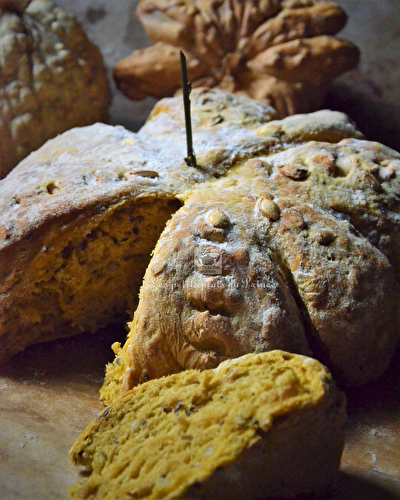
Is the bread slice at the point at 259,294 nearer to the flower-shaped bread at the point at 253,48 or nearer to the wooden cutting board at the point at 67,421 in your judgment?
the wooden cutting board at the point at 67,421

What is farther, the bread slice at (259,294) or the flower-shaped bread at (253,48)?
the flower-shaped bread at (253,48)

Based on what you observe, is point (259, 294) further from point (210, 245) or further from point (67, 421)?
point (67, 421)

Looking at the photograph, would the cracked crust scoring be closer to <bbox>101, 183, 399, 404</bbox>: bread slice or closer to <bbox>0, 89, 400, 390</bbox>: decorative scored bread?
<bbox>0, 89, 400, 390</bbox>: decorative scored bread

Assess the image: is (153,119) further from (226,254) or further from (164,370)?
(164,370)

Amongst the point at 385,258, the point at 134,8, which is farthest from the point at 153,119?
the point at 134,8

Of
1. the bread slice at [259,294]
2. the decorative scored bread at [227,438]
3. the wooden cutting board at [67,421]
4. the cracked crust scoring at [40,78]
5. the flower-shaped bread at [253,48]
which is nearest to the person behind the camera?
the decorative scored bread at [227,438]

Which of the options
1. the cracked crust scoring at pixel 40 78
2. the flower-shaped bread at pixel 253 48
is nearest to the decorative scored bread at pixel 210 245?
the cracked crust scoring at pixel 40 78

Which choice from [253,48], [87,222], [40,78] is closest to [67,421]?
[87,222]
